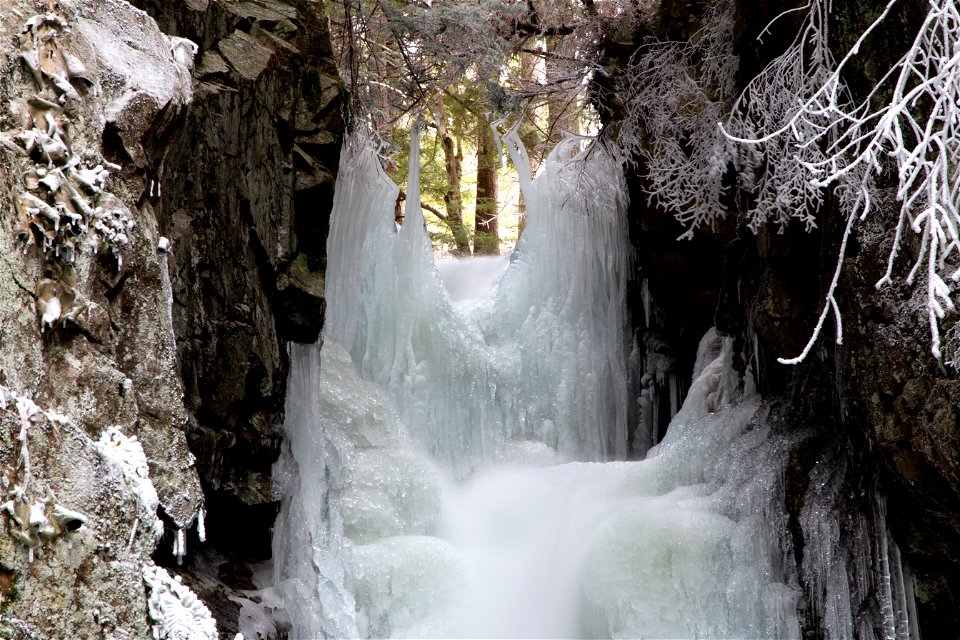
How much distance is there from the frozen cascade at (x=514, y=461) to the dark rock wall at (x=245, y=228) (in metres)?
0.38

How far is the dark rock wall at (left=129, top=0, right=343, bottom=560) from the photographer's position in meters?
4.91

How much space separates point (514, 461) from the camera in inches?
293

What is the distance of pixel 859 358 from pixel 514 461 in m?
3.30

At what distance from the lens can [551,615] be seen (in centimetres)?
557

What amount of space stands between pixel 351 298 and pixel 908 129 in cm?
411

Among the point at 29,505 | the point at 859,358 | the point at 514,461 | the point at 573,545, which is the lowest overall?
the point at 573,545

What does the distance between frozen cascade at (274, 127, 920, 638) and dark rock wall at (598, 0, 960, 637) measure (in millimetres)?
351

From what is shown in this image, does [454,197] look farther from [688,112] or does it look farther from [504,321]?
[688,112]

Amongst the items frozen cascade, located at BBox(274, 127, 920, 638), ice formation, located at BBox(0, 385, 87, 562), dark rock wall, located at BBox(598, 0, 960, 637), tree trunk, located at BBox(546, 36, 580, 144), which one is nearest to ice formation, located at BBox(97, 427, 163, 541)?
ice formation, located at BBox(0, 385, 87, 562)

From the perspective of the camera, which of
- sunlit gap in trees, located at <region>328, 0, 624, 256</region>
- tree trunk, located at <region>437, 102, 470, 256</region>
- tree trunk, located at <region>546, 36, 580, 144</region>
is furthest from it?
tree trunk, located at <region>437, 102, 470, 256</region>

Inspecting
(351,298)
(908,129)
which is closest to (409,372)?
(351,298)

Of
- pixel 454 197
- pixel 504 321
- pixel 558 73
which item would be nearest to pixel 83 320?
pixel 504 321

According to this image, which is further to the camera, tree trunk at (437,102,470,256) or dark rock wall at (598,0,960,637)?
tree trunk at (437,102,470,256)

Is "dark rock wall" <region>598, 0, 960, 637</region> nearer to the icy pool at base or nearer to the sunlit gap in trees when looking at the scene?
the icy pool at base
